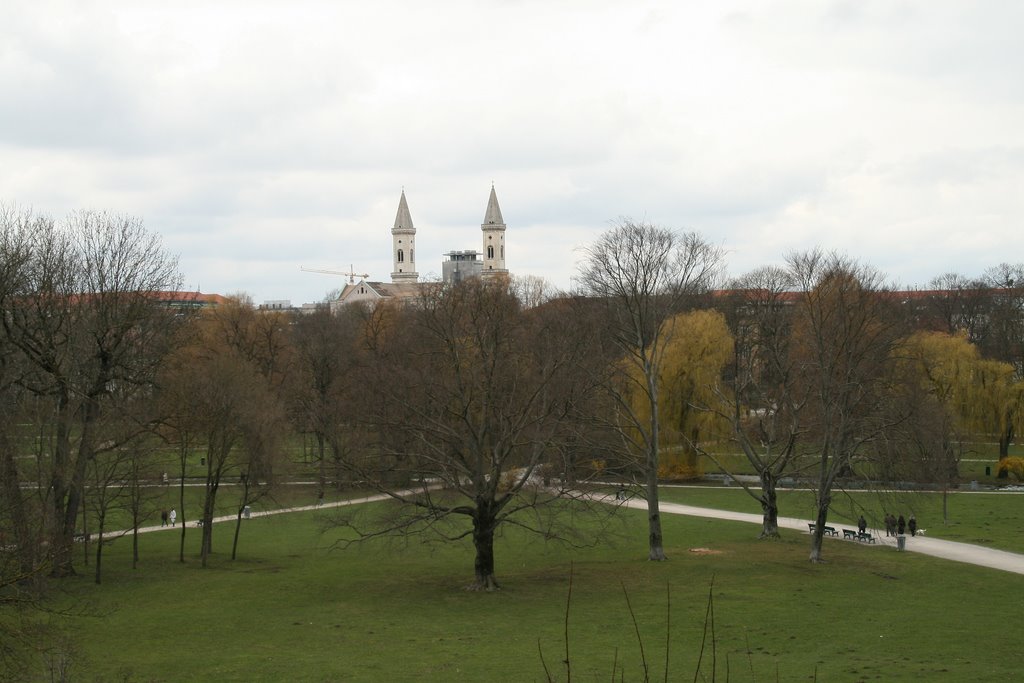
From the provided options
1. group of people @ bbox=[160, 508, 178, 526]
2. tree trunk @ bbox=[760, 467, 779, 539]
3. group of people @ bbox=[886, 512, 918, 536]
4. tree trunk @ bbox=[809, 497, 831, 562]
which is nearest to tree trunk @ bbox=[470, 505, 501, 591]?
tree trunk @ bbox=[809, 497, 831, 562]

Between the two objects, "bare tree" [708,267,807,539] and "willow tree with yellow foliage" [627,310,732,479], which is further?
"willow tree with yellow foliage" [627,310,732,479]

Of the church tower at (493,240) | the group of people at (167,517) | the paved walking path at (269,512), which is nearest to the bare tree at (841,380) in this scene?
the paved walking path at (269,512)

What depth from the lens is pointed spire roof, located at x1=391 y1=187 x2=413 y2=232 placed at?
193 m

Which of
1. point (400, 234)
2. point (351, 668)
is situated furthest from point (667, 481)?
point (400, 234)

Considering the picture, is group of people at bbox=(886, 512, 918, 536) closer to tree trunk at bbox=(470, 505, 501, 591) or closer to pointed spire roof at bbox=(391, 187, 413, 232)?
tree trunk at bbox=(470, 505, 501, 591)

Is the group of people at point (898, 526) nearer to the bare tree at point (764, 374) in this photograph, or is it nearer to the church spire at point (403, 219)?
the bare tree at point (764, 374)

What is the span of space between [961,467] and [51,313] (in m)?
49.4

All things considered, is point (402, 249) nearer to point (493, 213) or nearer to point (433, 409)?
point (493, 213)

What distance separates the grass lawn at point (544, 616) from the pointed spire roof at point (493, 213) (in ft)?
512

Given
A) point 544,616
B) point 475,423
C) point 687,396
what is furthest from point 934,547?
point 687,396

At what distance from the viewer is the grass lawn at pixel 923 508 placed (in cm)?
3694

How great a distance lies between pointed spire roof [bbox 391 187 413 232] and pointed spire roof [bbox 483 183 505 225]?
14610 mm

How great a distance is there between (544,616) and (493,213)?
16878cm

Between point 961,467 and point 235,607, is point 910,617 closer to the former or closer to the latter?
point 235,607
